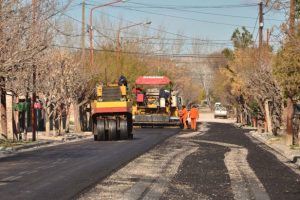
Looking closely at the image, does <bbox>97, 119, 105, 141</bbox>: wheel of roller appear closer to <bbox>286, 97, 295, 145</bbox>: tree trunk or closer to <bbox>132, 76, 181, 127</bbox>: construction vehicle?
<bbox>286, 97, 295, 145</bbox>: tree trunk

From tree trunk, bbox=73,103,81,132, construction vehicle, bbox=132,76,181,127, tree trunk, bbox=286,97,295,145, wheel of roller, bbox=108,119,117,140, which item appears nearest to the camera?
tree trunk, bbox=286,97,295,145

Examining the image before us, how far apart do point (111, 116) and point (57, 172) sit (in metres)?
16.0

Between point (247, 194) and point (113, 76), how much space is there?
138 ft

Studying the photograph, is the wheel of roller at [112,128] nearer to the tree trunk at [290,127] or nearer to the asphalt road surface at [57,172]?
the asphalt road surface at [57,172]

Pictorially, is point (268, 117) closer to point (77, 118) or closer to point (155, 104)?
point (155, 104)

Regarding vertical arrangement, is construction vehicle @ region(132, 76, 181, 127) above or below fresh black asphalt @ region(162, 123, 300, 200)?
above

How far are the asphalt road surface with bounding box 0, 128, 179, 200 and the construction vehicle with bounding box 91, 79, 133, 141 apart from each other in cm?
812

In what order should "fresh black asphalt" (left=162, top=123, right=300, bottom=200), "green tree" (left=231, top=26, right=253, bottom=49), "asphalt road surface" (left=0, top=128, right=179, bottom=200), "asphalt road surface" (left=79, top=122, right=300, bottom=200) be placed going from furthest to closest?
"green tree" (left=231, top=26, right=253, bottom=49)
"asphalt road surface" (left=0, top=128, right=179, bottom=200)
"fresh black asphalt" (left=162, top=123, right=300, bottom=200)
"asphalt road surface" (left=79, top=122, right=300, bottom=200)

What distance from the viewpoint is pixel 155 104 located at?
157 ft

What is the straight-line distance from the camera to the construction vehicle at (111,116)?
3133cm

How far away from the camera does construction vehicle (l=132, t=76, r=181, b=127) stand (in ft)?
156

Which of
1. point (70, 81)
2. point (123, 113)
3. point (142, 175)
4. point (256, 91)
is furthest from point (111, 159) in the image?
point (70, 81)

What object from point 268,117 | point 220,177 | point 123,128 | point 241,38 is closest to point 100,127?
point 123,128

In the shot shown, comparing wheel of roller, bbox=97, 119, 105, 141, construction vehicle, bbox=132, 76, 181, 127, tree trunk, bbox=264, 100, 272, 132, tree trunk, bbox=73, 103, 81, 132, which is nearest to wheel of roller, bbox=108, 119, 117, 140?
wheel of roller, bbox=97, 119, 105, 141
